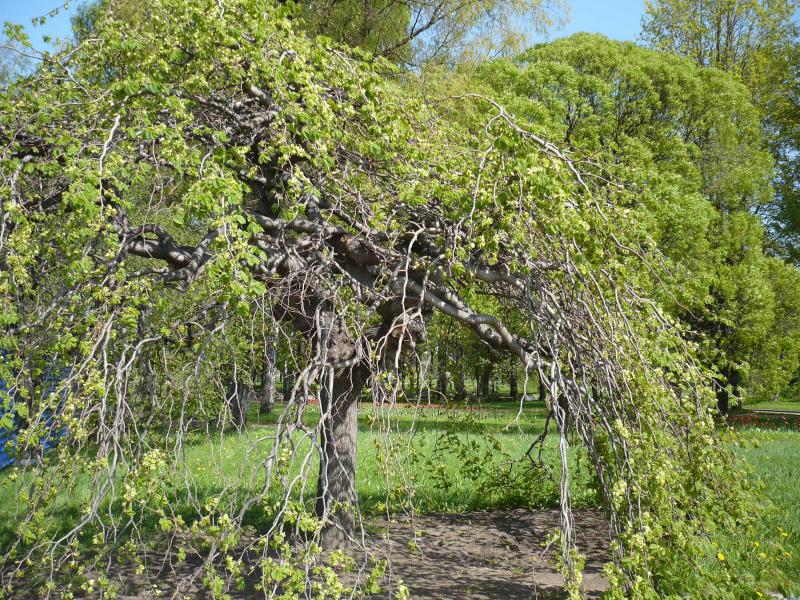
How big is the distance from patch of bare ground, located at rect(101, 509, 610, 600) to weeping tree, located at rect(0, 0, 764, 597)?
2.33 ft

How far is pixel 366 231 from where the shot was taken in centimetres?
395

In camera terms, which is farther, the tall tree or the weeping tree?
the tall tree

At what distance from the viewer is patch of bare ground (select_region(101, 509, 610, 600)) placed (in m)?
4.52

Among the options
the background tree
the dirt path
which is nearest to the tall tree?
the background tree

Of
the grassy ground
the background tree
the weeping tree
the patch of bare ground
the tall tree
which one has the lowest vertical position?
the patch of bare ground

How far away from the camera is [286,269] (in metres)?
4.37

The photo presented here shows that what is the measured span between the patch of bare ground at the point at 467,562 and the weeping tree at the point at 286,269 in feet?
2.33

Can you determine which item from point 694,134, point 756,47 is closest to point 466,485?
point 694,134

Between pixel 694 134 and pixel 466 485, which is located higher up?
pixel 694 134

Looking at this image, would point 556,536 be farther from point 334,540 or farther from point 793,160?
point 793,160

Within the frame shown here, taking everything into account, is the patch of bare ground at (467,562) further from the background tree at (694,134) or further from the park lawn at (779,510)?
the background tree at (694,134)

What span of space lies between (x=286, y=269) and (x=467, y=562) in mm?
2713

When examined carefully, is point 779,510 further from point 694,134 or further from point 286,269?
point 694,134

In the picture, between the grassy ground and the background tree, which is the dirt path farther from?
the background tree
